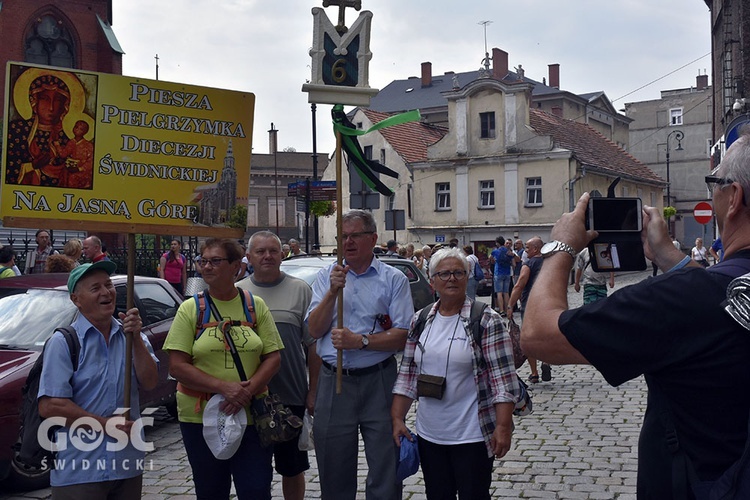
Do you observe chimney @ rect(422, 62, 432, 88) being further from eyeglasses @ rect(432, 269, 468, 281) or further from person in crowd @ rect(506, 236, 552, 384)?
eyeglasses @ rect(432, 269, 468, 281)

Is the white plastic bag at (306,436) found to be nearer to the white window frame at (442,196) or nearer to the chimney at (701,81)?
the white window frame at (442,196)

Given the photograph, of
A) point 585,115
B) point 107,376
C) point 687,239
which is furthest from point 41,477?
point 687,239

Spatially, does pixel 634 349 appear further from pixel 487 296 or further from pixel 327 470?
pixel 487 296

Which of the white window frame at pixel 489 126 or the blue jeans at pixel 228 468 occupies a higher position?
the white window frame at pixel 489 126

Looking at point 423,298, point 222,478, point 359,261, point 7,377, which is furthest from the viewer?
point 423,298

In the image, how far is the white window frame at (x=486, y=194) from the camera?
1742 inches

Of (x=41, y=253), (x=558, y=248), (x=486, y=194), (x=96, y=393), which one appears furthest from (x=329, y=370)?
(x=486, y=194)

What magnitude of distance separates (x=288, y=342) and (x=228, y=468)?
3.63 feet

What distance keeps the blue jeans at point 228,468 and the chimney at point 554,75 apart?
66955 millimetres

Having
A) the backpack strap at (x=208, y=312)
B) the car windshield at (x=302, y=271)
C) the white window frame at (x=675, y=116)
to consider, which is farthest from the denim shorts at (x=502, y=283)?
the white window frame at (x=675, y=116)

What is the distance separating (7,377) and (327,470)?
10.2 feet

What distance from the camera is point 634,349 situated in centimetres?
226

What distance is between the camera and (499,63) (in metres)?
62.1

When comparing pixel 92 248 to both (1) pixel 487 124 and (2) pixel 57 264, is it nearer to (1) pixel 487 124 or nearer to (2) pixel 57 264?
(2) pixel 57 264
